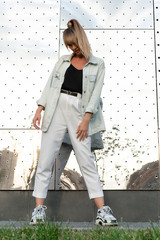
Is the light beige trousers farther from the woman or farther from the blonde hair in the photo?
the blonde hair

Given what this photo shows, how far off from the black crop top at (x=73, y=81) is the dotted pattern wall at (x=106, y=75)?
90cm

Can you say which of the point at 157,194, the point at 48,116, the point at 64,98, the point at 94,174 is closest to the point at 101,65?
the point at 64,98

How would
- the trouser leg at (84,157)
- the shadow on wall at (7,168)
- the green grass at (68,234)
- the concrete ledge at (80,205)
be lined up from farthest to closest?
1. the shadow on wall at (7,168)
2. the concrete ledge at (80,205)
3. the trouser leg at (84,157)
4. the green grass at (68,234)

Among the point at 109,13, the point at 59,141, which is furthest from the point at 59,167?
the point at 109,13

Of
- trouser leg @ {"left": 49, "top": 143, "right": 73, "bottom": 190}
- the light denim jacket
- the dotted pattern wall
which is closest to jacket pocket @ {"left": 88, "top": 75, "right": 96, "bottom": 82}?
the light denim jacket

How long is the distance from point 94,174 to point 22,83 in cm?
165

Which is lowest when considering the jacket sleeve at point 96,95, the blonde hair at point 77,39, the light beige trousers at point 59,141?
the light beige trousers at point 59,141

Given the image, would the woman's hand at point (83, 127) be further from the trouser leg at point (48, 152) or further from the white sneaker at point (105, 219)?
the white sneaker at point (105, 219)

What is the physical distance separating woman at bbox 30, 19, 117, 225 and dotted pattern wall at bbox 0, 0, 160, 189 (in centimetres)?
81

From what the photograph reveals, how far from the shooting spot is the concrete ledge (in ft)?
12.0

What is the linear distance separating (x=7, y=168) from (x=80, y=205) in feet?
3.07

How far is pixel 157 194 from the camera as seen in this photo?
3.72 metres

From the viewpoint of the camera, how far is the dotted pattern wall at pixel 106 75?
151 inches

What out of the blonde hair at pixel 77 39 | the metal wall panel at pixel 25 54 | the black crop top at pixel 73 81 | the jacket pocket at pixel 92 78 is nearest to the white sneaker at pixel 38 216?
the black crop top at pixel 73 81
